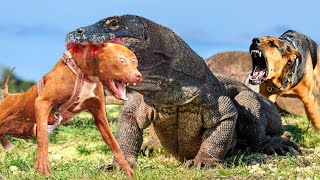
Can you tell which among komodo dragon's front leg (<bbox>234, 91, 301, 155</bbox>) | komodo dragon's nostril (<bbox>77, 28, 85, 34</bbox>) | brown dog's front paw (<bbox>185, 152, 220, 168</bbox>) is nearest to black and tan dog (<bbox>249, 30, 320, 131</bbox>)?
komodo dragon's front leg (<bbox>234, 91, 301, 155</bbox>)

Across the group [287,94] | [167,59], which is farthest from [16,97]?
[287,94]

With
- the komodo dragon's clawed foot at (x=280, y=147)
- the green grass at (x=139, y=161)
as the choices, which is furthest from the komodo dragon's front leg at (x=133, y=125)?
the komodo dragon's clawed foot at (x=280, y=147)

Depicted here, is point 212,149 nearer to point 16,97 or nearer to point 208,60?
point 16,97

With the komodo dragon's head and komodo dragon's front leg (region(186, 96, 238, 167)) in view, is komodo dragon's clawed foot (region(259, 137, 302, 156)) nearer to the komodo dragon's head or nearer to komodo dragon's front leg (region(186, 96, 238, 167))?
komodo dragon's front leg (region(186, 96, 238, 167))

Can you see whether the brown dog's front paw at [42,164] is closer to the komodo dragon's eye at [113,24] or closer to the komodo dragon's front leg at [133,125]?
the komodo dragon's eye at [113,24]

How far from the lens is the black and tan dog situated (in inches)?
328

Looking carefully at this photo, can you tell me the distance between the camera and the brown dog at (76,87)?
3.43 meters

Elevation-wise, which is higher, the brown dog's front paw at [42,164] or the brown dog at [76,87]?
the brown dog at [76,87]

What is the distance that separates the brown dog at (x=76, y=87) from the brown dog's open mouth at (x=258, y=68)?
15.5ft

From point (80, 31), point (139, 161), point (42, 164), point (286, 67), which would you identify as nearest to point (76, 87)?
→ point (42, 164)

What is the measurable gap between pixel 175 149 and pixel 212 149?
22.2 inches

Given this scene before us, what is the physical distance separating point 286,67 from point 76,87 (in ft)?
18.0

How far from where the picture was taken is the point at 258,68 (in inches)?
335

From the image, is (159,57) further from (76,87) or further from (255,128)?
(76,87)
